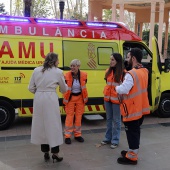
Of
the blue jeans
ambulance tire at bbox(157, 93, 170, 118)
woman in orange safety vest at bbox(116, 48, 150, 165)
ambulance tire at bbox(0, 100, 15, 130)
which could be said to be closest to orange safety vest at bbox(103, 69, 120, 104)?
the blue jeans

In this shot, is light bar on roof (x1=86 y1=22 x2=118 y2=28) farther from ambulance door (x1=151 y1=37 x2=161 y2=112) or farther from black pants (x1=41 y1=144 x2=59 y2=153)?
black pants (x1=41 y1=144 x2=59 y2=153)

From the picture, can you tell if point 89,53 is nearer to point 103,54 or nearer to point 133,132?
point 103,54

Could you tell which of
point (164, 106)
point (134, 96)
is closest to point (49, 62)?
point (134, 96)

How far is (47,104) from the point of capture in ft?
12.8

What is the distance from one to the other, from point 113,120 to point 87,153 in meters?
0.76

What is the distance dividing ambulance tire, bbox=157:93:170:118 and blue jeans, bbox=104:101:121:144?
2695mm

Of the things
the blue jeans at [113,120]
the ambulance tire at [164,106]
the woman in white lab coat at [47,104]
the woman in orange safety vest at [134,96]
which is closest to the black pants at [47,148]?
the woman in white lab coat at [47,104]

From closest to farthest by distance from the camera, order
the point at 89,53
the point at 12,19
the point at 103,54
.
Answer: the point at 12,19 < the point at 89,53 < the point at 103,54

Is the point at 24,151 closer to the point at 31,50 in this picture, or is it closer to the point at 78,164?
the point at 78,164

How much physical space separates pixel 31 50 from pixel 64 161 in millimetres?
2675

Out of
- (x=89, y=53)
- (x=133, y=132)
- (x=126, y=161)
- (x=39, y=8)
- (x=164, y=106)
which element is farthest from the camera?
(x=39, y=8)

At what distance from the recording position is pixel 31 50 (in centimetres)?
584

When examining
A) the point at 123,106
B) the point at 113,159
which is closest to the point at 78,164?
the point at 113,159

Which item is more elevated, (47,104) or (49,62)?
(49,62)
